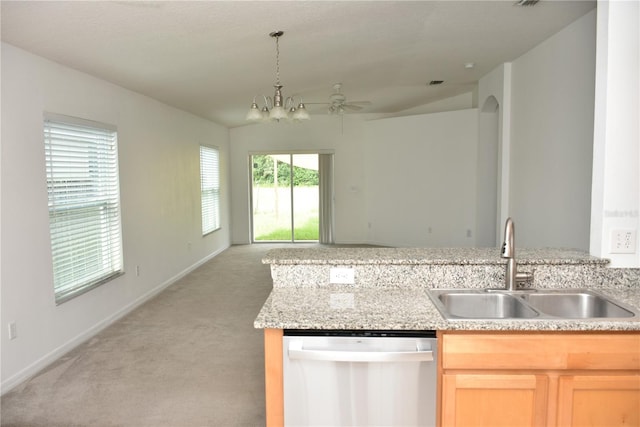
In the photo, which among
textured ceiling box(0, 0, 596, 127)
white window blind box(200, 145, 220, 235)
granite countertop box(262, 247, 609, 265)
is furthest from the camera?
white window blind box(200, 145, 220, 235)

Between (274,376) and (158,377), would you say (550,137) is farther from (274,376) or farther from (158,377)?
(158,377)

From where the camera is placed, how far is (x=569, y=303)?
212cm

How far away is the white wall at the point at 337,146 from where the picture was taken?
29.2 ft

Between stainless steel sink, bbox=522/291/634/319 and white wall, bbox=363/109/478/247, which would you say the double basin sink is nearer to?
stainless steel sink, bbox=522/291/634/319

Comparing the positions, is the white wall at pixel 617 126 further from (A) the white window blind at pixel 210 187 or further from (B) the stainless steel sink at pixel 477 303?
(A) the white window blind at pixel 210 187

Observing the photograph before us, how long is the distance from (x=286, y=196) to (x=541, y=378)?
7.70 meters

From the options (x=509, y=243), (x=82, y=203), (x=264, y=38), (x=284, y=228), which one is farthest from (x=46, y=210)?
(x=284, y=228)

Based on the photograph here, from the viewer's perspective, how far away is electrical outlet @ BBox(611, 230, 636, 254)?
2.19 m

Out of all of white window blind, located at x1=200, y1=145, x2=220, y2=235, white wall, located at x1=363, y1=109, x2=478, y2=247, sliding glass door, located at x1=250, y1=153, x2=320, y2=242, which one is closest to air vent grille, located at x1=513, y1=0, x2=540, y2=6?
white wall, located at x1=363, y1=109, x2=478, y2=247

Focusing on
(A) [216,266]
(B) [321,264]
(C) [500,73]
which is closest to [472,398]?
(B) [321,264]

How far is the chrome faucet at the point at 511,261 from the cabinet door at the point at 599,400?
0.52 m

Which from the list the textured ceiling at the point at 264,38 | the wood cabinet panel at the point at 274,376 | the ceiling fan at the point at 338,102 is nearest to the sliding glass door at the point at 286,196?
the ceiling fan at the point at 338,102

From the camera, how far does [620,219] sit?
2.20 meters

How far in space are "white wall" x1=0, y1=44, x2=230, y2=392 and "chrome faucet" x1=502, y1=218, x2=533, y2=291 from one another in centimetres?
311
